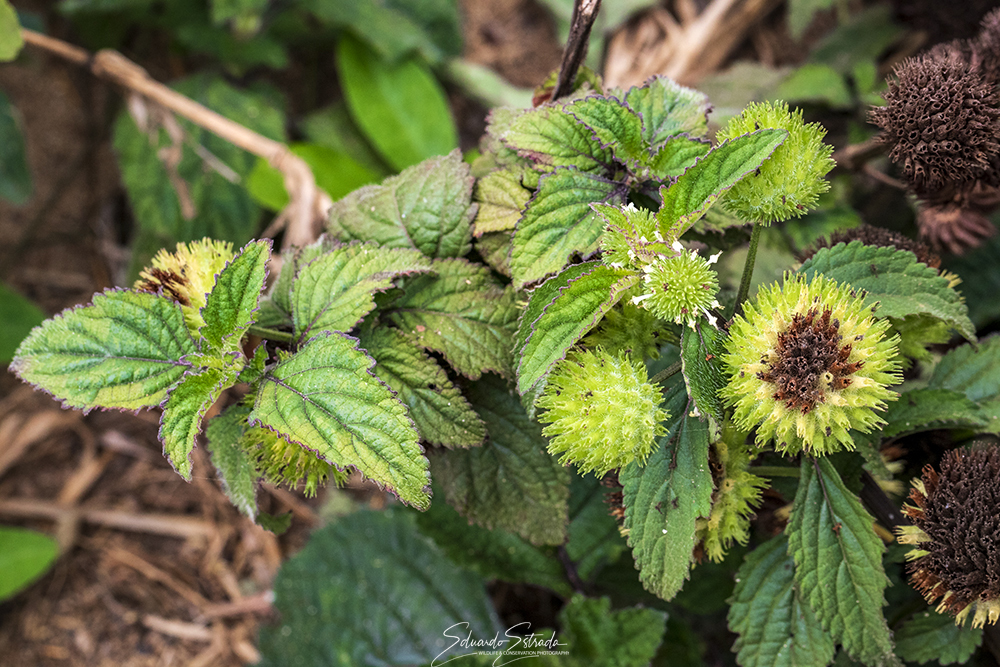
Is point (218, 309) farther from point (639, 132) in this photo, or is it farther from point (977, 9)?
point (977, 9)

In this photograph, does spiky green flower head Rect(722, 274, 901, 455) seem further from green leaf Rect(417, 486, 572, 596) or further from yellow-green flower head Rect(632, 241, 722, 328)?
green leaf Rect(417, 486, 572, 596)

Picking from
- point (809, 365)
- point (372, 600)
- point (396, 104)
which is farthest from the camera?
point (396, 104)

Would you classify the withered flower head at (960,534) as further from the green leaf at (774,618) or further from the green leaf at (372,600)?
the green leaf at (372,600)

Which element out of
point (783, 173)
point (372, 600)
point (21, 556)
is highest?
point (783, 173)

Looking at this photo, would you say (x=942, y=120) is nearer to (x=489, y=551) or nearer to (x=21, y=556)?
(x=489, y=551)

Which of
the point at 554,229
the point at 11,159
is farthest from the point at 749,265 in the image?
the point at 11,159

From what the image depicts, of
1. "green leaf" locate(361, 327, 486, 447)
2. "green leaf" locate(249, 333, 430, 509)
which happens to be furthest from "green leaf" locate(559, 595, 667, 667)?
"green leaf" locate(249, 333, 430, 509)
